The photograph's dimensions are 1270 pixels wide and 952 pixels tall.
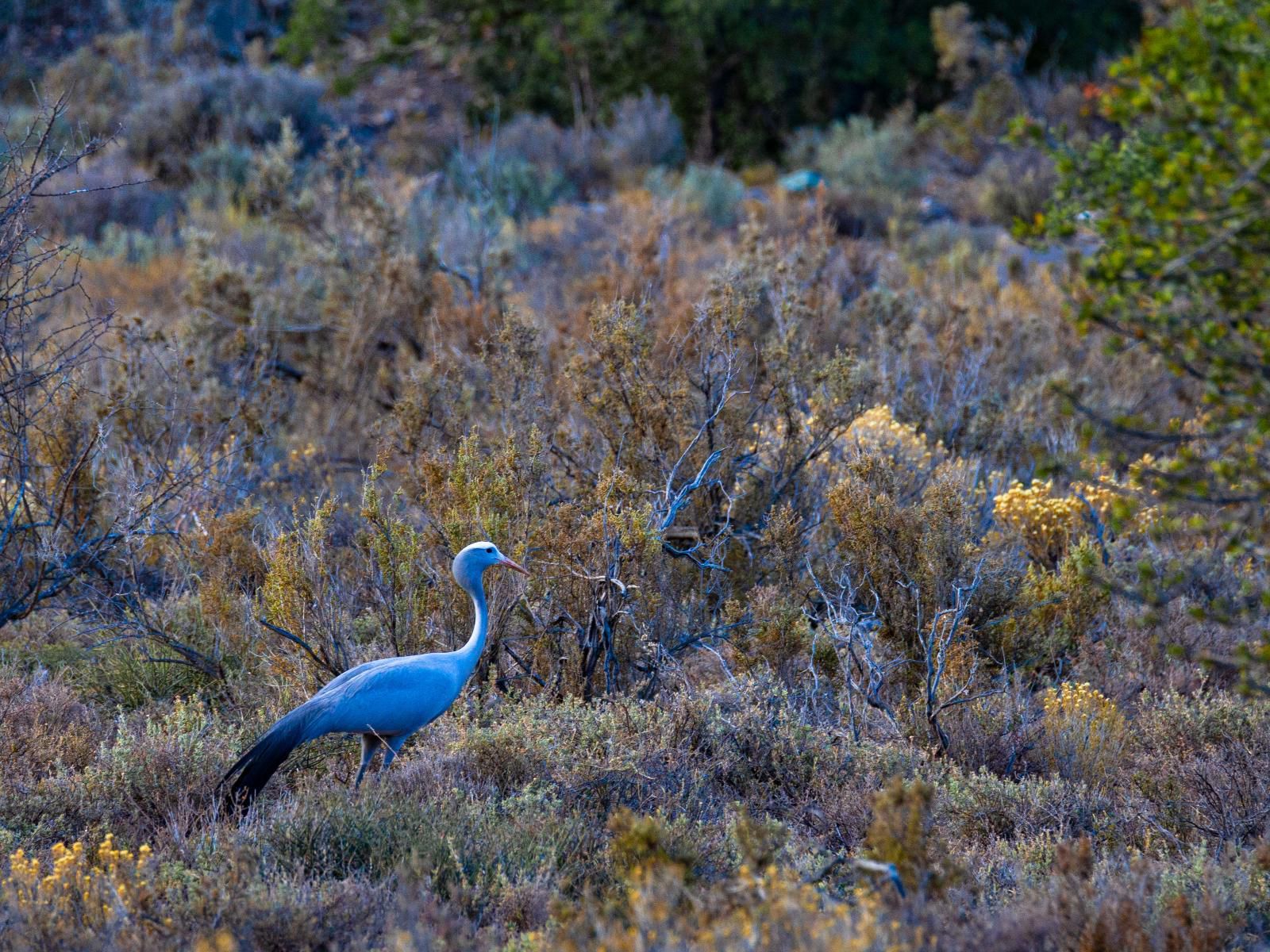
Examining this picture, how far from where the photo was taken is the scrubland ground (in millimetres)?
3275

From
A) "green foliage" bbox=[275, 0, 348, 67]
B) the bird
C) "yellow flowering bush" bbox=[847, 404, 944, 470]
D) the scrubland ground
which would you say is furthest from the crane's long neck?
"green foliage" bbox=[275, 0, 348, 67]

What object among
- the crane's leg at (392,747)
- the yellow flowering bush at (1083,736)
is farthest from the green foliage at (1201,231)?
the crane's leg at (392,747)

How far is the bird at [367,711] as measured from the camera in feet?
12.6

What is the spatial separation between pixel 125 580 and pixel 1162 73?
4617 millimetres

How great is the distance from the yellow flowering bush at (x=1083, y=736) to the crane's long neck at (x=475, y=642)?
6.89 feet

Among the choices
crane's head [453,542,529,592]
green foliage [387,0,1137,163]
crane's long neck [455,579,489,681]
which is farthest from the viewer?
green foliage [387,0,1137,163]

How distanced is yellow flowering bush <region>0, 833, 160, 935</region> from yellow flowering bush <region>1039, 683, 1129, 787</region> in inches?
120

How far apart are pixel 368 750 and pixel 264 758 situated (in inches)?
17.5

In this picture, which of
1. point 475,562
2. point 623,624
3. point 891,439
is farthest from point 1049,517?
point 475,562

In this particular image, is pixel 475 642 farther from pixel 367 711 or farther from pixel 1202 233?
pixel 1202 233

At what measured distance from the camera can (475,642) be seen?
4.23 metres

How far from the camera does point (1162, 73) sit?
2.93 metres

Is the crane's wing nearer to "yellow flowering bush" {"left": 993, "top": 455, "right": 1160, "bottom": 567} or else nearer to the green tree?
the green tree

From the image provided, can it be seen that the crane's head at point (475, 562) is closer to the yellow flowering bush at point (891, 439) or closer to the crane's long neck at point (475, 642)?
the crane's long neck at point (475, 642)
